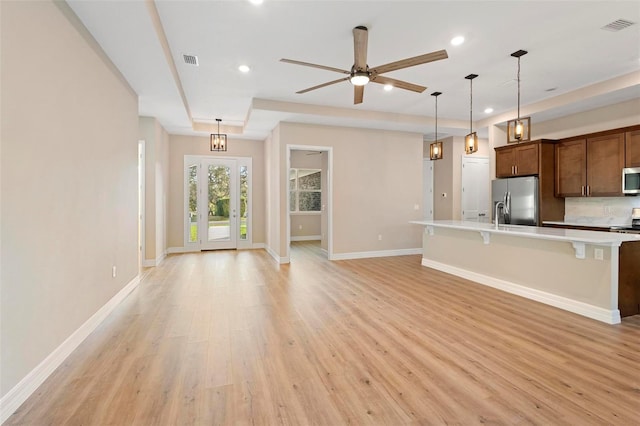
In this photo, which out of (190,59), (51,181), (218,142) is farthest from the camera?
(218,142)

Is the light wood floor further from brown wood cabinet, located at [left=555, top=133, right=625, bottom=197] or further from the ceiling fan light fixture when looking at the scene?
brown wood cabinet, located at [left=555, top=133, right=625, bottom=197]

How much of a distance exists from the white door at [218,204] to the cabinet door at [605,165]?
24.6ft

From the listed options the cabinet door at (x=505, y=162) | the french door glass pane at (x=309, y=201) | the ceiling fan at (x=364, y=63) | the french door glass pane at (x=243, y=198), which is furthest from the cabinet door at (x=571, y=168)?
the french door glass pane at (x=243, y=198)

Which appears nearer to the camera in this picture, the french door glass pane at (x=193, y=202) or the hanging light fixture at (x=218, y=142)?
the hanging light fixture at (x=218, y=142)

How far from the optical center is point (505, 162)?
Answer: 6363 millimetres

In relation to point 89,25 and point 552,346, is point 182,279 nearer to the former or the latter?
point 89,25

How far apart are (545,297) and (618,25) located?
3.11m

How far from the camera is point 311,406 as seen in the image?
1912mm

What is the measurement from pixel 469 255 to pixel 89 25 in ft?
18.4

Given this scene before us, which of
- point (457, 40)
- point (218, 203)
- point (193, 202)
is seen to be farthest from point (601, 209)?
point (193, 202)

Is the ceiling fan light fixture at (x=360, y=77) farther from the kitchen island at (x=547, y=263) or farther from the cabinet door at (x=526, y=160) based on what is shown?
the cabinet door at (x=526, y=160)

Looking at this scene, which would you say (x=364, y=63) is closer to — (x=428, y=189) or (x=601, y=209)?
(x=601, y=209)

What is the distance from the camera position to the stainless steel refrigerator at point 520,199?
5.75m

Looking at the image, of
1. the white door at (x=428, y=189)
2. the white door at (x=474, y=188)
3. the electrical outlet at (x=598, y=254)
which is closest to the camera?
the electrical outlet at (x=598, y=254)
